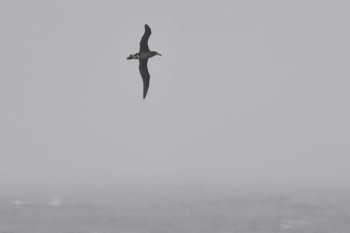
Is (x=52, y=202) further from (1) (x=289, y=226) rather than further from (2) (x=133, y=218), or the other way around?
(1) (x=289, y=226)

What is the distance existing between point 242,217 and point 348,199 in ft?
111

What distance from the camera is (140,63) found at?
104 ft

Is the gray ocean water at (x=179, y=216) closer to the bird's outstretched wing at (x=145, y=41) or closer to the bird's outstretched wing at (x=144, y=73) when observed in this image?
the bird's outstretched wing at (x=144, y=73)

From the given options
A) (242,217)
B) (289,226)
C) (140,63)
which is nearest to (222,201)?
(242,217)

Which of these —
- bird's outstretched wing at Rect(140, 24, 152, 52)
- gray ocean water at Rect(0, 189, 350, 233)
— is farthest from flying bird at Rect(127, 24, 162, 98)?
gray ocean water at Rect(0, 189, 350, 233)

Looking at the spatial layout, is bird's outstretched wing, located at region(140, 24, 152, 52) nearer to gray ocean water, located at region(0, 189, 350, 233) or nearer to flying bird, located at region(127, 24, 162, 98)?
flying bird, located at region(127, 24, 162, 98)

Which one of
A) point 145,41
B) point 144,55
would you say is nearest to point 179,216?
point 144,55

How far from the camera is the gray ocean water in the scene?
8594 centimetres

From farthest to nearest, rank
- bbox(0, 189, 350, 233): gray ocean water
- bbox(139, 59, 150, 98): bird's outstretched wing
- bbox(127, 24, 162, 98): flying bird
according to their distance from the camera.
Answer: bbox(0, 189, 350, 233): gray ocean water → bbox(139, 59, 150, 98): bird's outstretched wing → bbox(127, 24, 162, 98): flying bird

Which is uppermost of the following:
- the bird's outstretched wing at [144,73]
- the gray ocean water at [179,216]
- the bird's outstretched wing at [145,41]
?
the bird's outstretched wing at [145,41]

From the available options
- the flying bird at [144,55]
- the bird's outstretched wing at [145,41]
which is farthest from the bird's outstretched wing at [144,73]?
the bird's outstretched wing at [145,41]

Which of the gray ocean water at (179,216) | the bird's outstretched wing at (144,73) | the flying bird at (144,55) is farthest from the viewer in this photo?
the gray ocean water at (179,216)

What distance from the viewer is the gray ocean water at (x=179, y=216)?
282 feet

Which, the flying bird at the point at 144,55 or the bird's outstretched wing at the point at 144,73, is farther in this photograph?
the bird's outstretched wing at the point at 144,73
